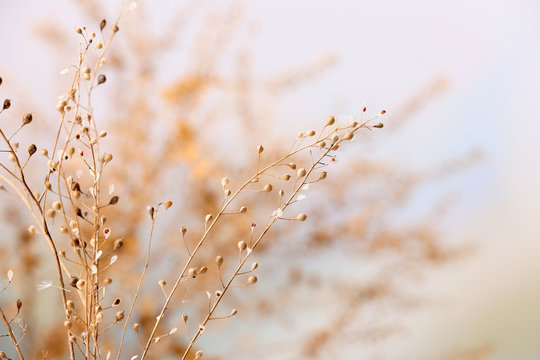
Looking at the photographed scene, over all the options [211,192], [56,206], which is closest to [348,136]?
[56,206]

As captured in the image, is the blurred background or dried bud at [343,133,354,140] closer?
dried bud at [343,133,354,140]

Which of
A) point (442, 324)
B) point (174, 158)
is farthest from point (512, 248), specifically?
point (174, 158)

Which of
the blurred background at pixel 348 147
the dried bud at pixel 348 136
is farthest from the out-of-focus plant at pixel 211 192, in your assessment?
the dried bud at pixel 348 136

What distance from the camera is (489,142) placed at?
1319mm

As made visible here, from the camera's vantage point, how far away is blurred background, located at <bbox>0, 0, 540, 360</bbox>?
1.00m

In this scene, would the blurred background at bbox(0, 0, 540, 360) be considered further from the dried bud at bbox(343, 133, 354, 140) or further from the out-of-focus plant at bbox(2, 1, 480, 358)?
the dried bud at bbox(343, 133, 354, 140)

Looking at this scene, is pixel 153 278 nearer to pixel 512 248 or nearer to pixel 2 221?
pixel 2 221

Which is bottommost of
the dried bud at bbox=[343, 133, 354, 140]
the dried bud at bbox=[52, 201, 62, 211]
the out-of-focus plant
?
the dried bud at bbox=[343, 133, 354, 140]

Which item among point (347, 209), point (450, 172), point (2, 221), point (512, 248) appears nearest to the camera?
point (2, 221)

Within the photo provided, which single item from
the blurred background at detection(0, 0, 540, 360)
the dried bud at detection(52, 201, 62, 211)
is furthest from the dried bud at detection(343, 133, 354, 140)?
the blurred background at detection(0, 0, 540, 360)

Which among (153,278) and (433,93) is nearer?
(153,278)

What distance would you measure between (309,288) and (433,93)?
0.46 meters

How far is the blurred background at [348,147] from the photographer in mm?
1002

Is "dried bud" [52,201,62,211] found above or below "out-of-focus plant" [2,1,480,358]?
Answer: below
